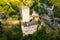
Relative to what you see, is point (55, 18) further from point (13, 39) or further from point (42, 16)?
point (13, 39)

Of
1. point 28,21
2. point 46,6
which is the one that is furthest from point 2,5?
point 28,21

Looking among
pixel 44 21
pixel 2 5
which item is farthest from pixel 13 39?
pixel 2 5

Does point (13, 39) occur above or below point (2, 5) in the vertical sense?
below

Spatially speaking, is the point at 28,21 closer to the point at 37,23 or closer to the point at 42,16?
the point at 37,23

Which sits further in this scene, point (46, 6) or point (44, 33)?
point (46, 6)

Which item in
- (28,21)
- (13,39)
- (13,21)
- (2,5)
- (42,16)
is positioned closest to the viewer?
(13,39)

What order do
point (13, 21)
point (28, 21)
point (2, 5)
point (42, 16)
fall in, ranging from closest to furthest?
1. point (28, 21)
2. point (13, 21)
3. point (42, 16)
4. point (2, 5)

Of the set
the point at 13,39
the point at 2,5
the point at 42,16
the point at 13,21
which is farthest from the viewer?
the point at 2,5

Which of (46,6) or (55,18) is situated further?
(46,6)

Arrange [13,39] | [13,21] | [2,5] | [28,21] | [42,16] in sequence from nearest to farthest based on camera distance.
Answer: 1. [13,39]
2. [28,21]
3. [13,21]
4. [42,16]
5. [2,5]
